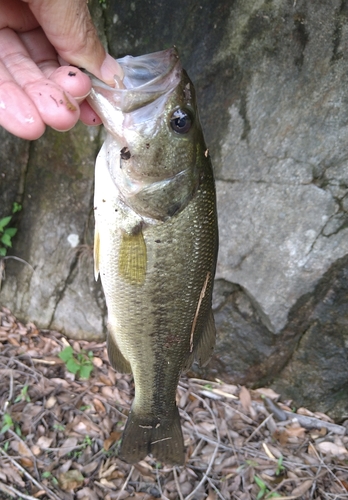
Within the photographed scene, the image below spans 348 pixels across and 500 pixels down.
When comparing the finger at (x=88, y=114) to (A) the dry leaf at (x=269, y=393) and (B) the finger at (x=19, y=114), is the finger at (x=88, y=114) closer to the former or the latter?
(B) the finger at (x=19, y=114)

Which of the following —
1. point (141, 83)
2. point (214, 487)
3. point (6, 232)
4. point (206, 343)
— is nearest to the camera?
point (141, 83)

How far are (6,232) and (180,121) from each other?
2.05m

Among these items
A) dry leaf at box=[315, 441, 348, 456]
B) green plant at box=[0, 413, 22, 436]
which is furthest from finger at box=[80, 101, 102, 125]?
dry leaf at box=[315, 441, 348, 456]

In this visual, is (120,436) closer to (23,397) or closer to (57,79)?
(23,397)

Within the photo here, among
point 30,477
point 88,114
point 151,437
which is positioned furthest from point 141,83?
point 30,477

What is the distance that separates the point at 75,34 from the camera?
4.40ft

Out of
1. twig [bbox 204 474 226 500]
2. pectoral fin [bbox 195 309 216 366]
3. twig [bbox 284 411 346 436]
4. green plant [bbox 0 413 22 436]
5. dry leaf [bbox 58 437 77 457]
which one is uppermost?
pectoral fin [bbox 195 309 216 366]

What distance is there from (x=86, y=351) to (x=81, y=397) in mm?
402

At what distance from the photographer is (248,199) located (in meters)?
2.58

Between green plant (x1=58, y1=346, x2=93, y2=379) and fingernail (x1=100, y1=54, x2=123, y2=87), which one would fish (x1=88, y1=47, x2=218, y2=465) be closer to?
fingernail (x1=100, y1=54, x2=123, y2=87)

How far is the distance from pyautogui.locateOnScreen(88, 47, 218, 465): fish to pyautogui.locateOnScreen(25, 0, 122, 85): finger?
0.06 meters

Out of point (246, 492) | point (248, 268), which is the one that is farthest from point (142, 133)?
point (246, 492)

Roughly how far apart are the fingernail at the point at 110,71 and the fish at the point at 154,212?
0.08ft

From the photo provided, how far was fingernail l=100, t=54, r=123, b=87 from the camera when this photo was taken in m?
1.37
